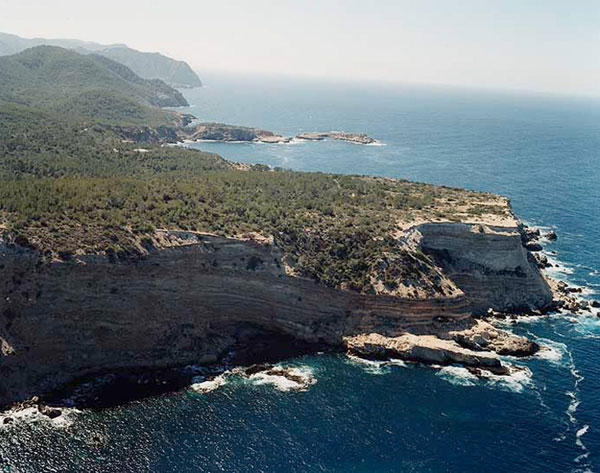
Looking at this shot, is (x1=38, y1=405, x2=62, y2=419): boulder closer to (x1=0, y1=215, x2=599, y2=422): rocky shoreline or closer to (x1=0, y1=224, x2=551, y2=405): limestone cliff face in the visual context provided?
(x1=0, y1=224, x2=551, y2=405): limestone cliff face

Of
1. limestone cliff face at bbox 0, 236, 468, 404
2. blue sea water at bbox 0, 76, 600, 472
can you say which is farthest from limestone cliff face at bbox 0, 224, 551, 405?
blue sea water at bbox 0, 76, 600, 472

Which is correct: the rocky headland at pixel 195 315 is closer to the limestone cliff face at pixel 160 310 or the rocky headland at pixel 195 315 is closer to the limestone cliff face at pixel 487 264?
the limestone cliff face at pixel 160 310

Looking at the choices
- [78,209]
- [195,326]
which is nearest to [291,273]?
[195,326]

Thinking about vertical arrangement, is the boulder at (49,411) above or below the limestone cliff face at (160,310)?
below

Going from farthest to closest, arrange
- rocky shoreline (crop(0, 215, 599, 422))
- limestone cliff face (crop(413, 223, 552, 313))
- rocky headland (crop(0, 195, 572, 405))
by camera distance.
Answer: limestone cliff face (crop(413, 223, 552, 313)) < rocky shoreline (crop(0, 215, 599, 422)) < rocky headland (crop(0, 195, 572, 405))

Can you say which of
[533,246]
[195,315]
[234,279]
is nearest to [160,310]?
[195,315]

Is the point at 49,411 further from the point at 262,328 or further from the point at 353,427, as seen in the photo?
the point at 353,427

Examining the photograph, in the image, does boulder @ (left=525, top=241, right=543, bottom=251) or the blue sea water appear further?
boulder @ (left=525, top=241, right=543, bottom=251)

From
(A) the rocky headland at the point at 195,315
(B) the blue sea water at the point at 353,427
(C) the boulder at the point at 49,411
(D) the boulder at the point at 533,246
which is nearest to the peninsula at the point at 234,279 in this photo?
(A) the rocky headland at the point at 195,315

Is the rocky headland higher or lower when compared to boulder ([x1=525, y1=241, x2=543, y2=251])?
lower
